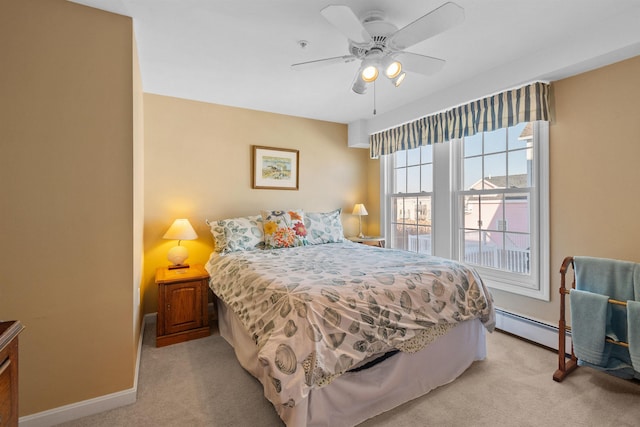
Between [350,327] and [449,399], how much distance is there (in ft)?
3.02

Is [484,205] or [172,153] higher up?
[172,153]

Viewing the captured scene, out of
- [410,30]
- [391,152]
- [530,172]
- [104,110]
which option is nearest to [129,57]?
[104,110]

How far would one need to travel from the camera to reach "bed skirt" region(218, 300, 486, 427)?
1.56 m

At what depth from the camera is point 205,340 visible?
9.00ft

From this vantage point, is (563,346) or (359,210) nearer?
(563,346)

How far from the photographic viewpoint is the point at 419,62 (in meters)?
2.03

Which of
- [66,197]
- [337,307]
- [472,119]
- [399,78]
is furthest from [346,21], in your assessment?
[472,119]

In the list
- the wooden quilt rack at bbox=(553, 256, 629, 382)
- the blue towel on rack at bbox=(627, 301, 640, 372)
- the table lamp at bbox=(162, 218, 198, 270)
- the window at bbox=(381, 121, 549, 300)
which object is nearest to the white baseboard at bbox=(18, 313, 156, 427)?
the table lamp at bbox=(162, 218, 198, 270)

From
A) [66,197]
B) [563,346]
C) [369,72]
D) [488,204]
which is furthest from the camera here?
[488,204]

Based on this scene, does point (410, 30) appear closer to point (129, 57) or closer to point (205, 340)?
point (129, 57)

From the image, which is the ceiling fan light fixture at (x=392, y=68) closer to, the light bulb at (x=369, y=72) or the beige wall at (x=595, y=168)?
the light bulb at (x=369, y=72)

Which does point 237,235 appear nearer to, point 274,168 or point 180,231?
point 180,231

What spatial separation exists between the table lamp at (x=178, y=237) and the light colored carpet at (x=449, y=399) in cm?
91

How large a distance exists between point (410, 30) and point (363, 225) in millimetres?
3274
